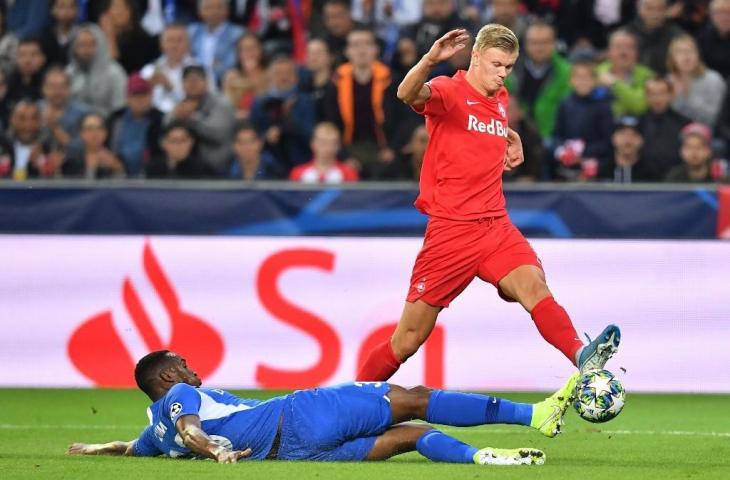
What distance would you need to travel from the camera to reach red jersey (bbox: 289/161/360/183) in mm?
13844

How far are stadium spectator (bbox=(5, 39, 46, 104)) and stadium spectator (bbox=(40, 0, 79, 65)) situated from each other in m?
0.22

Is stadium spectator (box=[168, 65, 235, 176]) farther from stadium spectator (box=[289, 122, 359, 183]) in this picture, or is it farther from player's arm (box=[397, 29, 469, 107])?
player's arm (box=[397, 29, 469, 107])

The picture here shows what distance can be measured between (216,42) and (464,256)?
28.7 feet

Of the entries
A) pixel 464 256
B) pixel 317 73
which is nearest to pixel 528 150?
pixel 317 73

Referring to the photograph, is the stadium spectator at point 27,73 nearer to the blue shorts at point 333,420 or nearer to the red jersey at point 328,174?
the red jersey at point 328,174

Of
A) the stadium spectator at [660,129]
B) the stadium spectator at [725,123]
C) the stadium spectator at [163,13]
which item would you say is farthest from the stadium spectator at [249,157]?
the stadium spectator at [725,123]

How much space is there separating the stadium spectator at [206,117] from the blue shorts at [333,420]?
7261 millimetres

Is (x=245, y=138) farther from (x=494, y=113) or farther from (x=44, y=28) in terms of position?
(x=494, y=113)

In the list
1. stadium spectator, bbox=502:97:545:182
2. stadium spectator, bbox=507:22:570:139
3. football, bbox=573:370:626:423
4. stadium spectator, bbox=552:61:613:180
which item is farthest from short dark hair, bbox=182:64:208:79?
football, bbox=573:370:626:423

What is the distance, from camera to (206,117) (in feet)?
49.1

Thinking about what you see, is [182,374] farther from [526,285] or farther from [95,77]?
[95,77]

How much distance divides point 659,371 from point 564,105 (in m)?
3.59

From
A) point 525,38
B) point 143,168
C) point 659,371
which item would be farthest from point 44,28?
point 659,371

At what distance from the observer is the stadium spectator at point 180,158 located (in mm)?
14500
